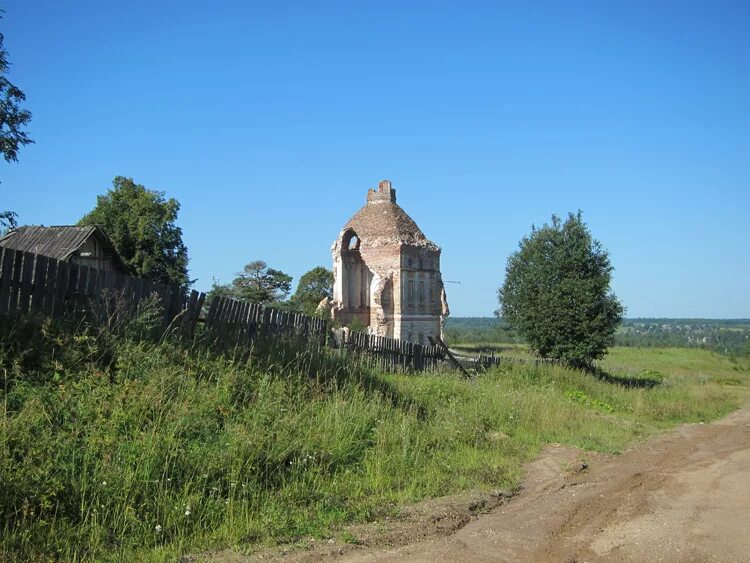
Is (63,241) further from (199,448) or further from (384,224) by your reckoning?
(384,224)

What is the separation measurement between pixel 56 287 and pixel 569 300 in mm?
21787

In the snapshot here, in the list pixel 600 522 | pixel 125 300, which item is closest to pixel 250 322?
pixel 125 300

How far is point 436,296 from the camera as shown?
40.1 meters

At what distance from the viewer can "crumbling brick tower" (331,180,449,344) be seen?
37.6 m

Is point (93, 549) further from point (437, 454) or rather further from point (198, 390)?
point (437, 454)

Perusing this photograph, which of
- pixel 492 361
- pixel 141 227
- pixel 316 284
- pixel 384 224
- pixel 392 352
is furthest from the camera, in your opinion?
pixel 316 284

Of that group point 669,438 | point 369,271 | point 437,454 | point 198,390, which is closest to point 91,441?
point 198,390

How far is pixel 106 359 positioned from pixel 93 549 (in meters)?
2.85

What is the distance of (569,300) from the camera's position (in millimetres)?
26125

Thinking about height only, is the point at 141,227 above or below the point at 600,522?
above

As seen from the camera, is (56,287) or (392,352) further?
(392,352)

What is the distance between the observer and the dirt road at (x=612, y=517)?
17.8 feet

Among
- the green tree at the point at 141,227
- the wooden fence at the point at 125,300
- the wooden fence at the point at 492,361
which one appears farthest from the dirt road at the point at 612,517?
the green tree at the point at 141,227

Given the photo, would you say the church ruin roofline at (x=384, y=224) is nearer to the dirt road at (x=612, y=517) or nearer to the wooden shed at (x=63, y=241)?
the wooden shed at (x=63, y=241)
